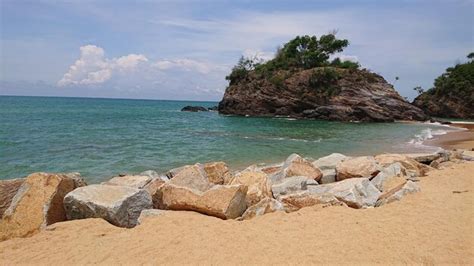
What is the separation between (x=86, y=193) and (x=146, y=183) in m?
2.85

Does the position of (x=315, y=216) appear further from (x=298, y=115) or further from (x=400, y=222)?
(x=298, y=115)

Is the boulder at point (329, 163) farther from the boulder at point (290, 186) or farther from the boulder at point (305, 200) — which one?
the boulder at point (305, 200)

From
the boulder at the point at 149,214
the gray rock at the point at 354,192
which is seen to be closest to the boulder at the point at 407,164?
the gray rock at the point at 354,192

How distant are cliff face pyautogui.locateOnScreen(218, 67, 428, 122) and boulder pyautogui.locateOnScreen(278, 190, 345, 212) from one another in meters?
48.8

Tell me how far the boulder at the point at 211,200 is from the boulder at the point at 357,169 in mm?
→ 4426

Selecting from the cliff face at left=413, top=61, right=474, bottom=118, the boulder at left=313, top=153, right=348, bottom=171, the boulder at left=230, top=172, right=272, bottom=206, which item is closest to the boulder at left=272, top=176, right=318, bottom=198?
the boulder at left=230, top=172, right=272, bottom=206

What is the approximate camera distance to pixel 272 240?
5957 millimetres

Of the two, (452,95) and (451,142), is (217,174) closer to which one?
(451,142)

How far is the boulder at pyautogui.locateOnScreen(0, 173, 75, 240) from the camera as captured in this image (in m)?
6.36

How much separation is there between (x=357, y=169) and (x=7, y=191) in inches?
360

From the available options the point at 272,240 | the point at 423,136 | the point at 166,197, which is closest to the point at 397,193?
the point at 272,240

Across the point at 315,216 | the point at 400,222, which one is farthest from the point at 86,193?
the point at 400,222

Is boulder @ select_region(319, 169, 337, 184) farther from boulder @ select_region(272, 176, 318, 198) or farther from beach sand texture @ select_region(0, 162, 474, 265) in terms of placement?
beach sand texture @ select_region(0, 162, 474, 265)

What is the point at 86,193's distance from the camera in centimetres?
702
